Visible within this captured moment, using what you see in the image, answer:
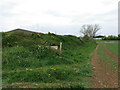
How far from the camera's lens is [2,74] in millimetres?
4762

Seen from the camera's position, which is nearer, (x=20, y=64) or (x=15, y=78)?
(x=15, y=78)

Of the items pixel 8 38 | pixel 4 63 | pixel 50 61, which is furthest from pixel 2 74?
pixel 8 38

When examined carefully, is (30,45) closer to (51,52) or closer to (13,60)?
(51,52)

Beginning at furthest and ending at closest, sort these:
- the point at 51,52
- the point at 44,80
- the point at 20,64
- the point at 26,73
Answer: the point at 51,52
the point at 20,64
the point at 26,73
the point at 44,80

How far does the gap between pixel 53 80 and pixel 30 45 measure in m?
4.92

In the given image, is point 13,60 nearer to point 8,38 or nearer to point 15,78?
point 15,78

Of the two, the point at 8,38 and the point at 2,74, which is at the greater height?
the point at 8,38

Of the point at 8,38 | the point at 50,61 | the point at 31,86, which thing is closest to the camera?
the point at 31,86

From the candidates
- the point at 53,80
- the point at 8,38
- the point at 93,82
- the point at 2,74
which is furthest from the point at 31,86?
the point at 8,38

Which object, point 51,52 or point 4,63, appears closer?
point 4,63

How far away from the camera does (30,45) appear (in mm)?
8438

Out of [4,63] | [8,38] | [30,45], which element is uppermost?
[8,38]

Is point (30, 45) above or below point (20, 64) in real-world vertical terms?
above

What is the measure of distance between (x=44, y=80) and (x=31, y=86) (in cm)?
Result: 59
